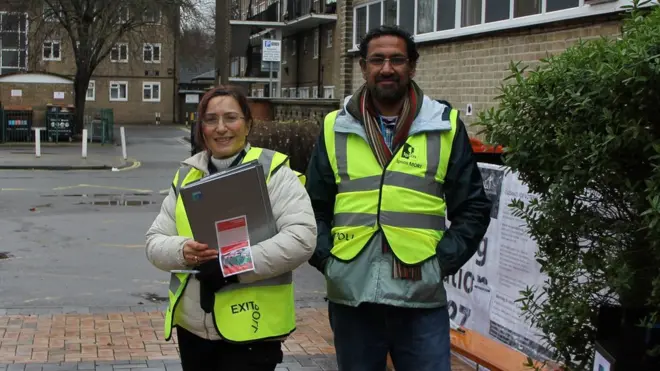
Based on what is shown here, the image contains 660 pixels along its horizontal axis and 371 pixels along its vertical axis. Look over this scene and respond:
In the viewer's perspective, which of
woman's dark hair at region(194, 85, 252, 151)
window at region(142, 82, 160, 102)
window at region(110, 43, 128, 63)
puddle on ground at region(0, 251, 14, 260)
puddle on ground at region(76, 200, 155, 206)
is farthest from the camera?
window at region(142, 82, 160, 102)

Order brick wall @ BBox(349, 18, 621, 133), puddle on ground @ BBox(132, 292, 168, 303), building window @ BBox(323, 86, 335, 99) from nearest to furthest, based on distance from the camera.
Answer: puddle on ground @ BBox(132, 292, 168, 303) → brick wall @ BBox(349, 18, 621, 133) → building window @ BBox(323, 86, 335, 99)

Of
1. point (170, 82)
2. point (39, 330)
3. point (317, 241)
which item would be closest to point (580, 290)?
point (317, 241)

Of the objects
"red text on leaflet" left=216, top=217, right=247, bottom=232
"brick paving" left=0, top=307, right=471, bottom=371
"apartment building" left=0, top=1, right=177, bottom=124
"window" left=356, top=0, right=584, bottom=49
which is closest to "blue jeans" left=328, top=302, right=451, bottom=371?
"red text on leaflet" left=216, top=217, right=247, bottom=232

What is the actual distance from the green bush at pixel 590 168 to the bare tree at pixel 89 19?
117ft

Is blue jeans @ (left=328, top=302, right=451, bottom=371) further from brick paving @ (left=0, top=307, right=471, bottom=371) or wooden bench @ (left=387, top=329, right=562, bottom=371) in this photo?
brick paving @ (left=0, top=307, right=471, bottom=371)

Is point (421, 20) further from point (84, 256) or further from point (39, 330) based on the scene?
point (39, 330)

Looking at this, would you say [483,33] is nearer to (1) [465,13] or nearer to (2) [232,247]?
(1) [465,13]

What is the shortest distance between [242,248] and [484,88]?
39.3 feet

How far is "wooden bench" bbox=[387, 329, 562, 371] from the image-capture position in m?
4.58

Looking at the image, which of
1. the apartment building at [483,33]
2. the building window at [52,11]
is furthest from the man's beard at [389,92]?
the building window at [52,11]

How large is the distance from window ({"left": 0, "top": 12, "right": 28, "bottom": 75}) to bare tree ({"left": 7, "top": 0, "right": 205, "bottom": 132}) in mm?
943

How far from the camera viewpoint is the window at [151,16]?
127 feet

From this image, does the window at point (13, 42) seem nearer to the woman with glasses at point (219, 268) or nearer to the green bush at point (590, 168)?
the woman with glasses at point (219, 268)

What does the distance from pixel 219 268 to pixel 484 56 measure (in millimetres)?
12004
